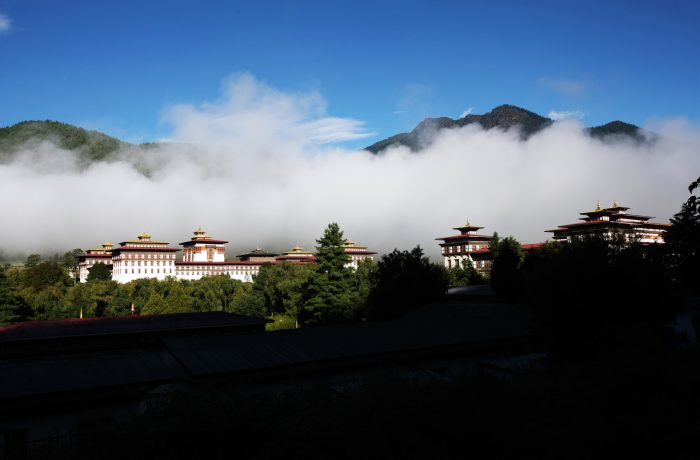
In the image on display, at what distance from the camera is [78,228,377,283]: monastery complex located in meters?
100

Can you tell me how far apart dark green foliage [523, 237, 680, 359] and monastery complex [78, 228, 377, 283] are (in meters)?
74.5

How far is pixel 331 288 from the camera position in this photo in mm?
42531

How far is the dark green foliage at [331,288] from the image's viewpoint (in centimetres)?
4116

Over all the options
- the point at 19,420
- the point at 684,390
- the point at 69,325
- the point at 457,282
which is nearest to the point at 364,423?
the point at 684,390

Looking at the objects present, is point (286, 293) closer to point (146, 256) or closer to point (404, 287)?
point (404, 287)

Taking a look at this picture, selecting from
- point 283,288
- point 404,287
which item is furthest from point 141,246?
point 404,287

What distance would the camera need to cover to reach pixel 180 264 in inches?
4124

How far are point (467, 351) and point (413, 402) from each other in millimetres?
12030

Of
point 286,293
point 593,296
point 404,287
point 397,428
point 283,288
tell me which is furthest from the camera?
point 286,293

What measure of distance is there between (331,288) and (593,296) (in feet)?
89.2

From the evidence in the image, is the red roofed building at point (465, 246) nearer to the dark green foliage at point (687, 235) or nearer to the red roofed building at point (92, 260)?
the red roofed building at point (92, 260)

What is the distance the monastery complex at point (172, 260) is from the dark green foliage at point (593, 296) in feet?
244

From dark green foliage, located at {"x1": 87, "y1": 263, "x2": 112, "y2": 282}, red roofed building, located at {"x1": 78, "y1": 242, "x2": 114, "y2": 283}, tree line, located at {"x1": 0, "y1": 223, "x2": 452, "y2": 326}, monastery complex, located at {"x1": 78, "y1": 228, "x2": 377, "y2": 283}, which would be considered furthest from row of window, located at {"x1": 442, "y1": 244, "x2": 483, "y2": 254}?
red roofed building, located at {"x1": 78, "y1": 242, "x2": 114, "y2": 283}

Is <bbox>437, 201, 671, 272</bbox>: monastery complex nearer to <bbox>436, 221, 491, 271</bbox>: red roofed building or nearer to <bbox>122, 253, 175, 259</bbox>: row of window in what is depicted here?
<bbox>436, 221, 491, 271</bbox>: red roofed building
